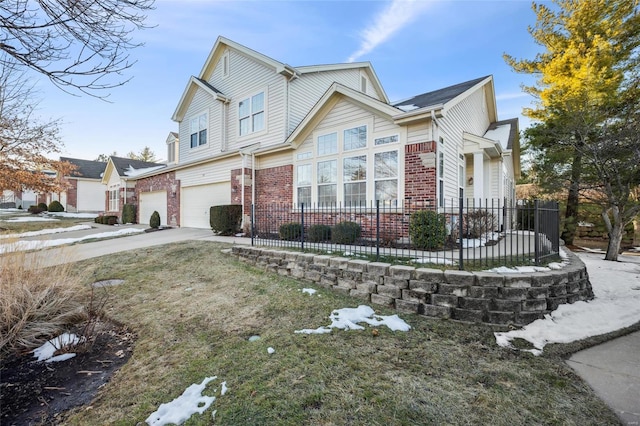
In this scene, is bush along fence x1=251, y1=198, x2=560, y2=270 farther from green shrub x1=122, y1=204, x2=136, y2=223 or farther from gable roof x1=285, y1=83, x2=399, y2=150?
green shrub x1=122, y1=204, x2=136, y2=223

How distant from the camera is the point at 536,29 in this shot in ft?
42.9

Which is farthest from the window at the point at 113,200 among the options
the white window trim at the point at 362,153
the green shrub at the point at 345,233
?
the green shrub at the point at 345,233

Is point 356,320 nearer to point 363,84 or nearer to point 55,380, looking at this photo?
point 55,380

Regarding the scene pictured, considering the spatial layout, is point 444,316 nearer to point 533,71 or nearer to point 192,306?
point 192,306

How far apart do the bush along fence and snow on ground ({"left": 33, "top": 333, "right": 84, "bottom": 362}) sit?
4.13 metres

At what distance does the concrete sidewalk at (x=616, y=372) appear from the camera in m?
2.30

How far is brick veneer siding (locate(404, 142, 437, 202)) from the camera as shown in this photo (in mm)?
7172

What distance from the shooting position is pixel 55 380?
3.02 metres

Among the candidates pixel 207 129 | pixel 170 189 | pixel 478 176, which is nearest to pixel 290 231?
pixel 478 176

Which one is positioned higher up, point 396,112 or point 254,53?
point 254,53

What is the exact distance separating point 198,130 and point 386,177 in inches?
461

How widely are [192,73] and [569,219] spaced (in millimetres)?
20624

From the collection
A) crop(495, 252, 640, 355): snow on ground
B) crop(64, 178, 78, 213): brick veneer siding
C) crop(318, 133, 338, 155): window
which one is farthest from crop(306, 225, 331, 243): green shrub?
crop(64, 178, 78, 213): brick veneer siding

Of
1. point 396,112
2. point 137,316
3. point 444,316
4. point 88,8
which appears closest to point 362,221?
point 396,112
